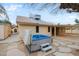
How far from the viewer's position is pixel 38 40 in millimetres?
2160

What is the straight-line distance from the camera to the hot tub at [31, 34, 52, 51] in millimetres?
2154

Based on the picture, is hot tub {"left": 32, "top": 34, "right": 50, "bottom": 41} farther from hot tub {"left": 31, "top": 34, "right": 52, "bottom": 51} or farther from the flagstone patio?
the flagstone patio

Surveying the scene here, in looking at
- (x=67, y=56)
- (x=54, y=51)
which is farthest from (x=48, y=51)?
(x=67, y=56)

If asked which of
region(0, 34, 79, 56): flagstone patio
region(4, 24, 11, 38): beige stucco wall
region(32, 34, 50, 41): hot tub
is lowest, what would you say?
region(0, 34, 79, 56): flagstone patio

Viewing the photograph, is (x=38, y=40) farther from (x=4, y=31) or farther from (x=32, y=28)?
(x=4, y=31)

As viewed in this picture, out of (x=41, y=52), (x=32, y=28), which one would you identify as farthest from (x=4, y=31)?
(x=41, y=52)

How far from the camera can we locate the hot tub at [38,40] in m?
2.15

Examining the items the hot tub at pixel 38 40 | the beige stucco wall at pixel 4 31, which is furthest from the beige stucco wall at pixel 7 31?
the hot tub at pixel 38 40

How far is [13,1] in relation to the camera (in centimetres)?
219

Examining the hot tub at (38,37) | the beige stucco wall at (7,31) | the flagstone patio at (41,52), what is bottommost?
the flagstone patio at (41,52)

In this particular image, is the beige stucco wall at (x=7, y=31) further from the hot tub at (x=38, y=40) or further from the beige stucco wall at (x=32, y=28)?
the hot tub at (x=38, y=40)

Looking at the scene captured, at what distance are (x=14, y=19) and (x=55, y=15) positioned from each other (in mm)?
538

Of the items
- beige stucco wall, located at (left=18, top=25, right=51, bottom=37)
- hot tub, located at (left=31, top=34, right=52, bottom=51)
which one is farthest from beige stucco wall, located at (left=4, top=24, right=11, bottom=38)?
hot tub, located at (left=31, top=34, right=52, bottom=51)

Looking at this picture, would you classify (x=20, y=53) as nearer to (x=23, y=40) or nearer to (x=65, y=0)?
(x=23, y=40)
